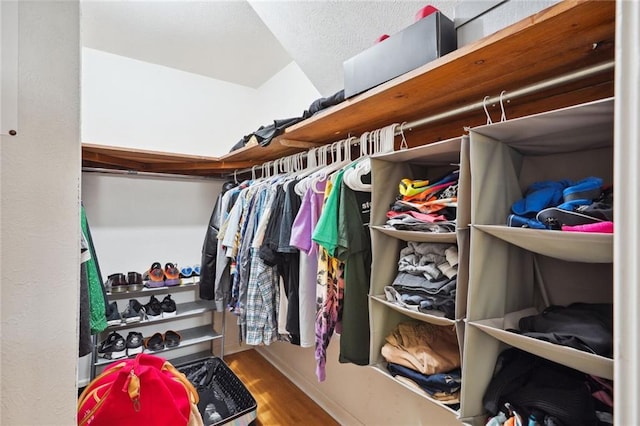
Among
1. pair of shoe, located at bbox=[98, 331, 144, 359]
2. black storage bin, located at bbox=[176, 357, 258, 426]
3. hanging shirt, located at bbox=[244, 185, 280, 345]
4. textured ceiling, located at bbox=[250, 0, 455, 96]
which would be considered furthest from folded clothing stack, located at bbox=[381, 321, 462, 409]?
pair of shoe, located at bbox=[98, 331, 144, 359]

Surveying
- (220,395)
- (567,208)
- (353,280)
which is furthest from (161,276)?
(567,208)

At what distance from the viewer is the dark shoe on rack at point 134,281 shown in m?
2.21

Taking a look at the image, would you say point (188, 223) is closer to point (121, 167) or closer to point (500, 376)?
point (121, 167)

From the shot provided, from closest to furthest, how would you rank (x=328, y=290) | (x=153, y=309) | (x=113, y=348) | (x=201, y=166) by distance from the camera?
(x=328, y=290) < (x=113, y=348) < (x=153, y=309) < (x=201, y=166)

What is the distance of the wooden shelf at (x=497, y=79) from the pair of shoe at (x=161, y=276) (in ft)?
5.26

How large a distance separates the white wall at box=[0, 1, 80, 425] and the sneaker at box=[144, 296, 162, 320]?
6.70 feet

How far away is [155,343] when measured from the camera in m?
2.26

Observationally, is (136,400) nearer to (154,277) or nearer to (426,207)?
(426,207)

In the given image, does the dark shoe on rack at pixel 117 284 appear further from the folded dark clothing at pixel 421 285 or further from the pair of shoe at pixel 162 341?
the folded dark clothing at pixel 421 285

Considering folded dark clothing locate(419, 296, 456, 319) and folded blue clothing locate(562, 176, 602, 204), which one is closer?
folded blue clothing locate(562, 176, 602, 204)

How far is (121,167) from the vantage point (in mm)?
2371

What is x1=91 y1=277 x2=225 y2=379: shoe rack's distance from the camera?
7.36ft

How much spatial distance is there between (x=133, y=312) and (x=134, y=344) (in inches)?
9.0

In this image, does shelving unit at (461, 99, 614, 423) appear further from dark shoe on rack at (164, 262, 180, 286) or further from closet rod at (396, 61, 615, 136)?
dark shoe on rack at (164, 262, 180, 286)
